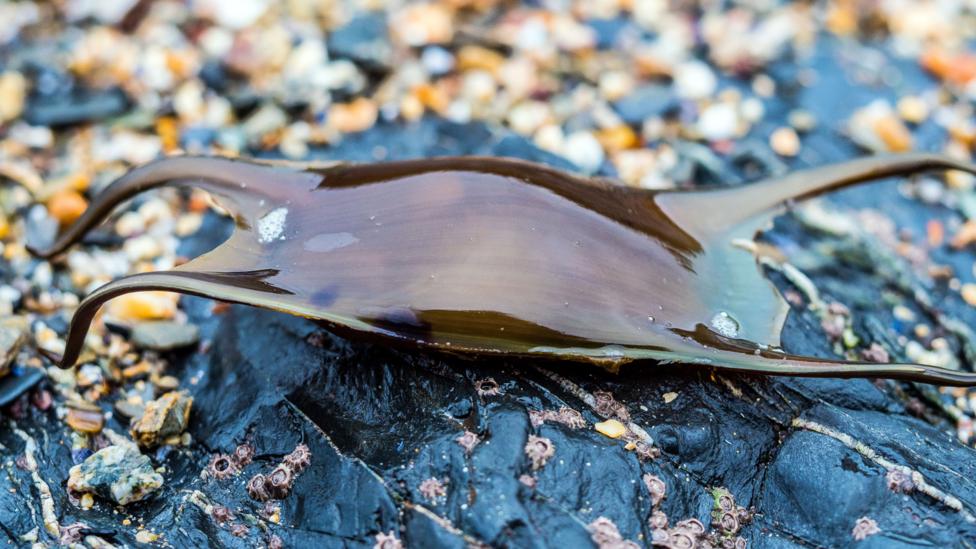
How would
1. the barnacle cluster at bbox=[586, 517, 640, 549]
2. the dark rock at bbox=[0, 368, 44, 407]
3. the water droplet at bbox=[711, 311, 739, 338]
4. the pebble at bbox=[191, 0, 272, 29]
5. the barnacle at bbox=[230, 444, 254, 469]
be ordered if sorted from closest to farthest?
the barnacle cluster at bbox=[586, 517, 640, 549]
the water droplet at bbox=[711, 311, 739, 338]
the barnacle at bbox=[230, 444, 254, 469]
the dark rock at bbox=[0, 368, 44, 407]
the pebble at bbox=[191, 0, 272, 29]

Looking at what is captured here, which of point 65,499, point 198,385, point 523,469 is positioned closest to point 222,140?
point 198,385

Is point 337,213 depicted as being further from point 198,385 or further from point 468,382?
point 198,385

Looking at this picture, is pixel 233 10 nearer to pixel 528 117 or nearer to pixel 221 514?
pixel 528 117

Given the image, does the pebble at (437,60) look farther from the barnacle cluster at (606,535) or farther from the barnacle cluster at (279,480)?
the barnacle cluster at (606,535)

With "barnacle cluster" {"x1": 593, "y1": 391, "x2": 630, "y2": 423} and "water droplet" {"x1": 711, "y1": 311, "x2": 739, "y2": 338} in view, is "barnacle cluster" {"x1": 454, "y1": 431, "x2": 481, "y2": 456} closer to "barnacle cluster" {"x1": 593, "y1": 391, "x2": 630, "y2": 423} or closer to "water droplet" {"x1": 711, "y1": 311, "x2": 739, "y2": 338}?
"barnacle cluster" {"x1": 593, "y1": 391, "x2": 630, "y2": 423}

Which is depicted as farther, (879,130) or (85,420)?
(879,130)

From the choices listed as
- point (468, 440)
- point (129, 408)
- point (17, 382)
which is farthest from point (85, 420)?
point (468, 440)

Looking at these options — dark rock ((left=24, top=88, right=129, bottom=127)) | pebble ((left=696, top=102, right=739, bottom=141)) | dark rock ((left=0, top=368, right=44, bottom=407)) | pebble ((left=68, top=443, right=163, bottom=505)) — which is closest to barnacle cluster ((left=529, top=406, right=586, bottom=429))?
pebble ((left=68, top=443, right=163, bottom=505))
